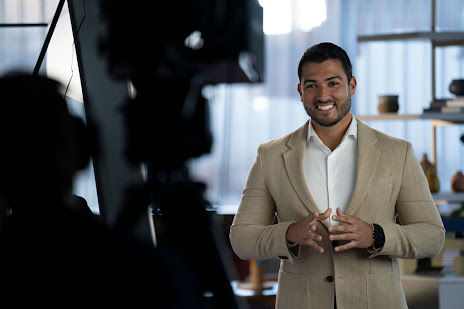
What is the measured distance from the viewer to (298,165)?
4.97ft

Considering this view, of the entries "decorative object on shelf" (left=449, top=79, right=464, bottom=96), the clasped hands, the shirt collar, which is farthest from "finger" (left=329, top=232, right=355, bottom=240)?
"decorative object on shelf" (left=449, top=79, right=464, bottom=96)

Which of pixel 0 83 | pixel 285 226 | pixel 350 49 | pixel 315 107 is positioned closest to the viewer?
pixel 0 83

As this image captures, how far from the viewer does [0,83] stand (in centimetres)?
41

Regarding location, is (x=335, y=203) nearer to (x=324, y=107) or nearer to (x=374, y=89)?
(x=324, y=107)

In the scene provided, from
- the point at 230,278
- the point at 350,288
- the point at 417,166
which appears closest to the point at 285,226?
the point at 350,288

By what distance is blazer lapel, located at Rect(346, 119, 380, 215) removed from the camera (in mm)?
1425

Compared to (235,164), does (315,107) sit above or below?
above

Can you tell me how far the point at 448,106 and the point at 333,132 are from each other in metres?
1.98

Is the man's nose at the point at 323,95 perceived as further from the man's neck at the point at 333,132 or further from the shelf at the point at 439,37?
the shelf at the point at 439,37

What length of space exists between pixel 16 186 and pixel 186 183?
13cm

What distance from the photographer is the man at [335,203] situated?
1407 millimetres

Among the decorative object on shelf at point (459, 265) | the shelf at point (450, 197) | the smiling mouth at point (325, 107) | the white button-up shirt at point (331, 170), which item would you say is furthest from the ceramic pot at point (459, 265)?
the smiling mouth at point (325, 107)

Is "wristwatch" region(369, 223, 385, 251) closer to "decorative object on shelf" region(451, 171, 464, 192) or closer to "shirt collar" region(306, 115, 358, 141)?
"shirt collar" region(306, 115, 358, 141)

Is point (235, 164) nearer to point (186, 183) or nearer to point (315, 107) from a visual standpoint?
point (315, 107)
